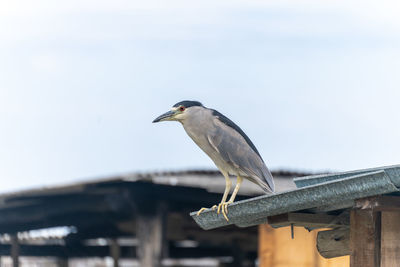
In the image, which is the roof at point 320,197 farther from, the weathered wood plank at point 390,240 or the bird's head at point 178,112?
the bird's head at point 178,112

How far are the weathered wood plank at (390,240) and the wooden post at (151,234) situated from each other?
5.47 metres

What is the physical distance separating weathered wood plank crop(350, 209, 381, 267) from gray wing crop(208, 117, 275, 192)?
137 centimetres

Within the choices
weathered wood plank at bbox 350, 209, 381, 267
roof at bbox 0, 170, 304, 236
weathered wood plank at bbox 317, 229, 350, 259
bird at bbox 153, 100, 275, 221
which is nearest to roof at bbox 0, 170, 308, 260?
roof at bbox 0, 170, 304, 236

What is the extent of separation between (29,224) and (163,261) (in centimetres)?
359

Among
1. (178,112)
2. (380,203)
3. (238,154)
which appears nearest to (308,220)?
(380,203)

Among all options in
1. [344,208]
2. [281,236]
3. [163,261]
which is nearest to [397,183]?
[344,208]

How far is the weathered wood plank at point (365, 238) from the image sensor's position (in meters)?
→ 5.16

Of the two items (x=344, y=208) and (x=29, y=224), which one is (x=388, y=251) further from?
(x=29, y=224)

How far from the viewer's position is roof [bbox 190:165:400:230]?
4625mm

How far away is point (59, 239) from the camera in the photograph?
15.4m

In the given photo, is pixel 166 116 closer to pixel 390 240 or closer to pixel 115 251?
pixel 390 240

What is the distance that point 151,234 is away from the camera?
1059 centimetres

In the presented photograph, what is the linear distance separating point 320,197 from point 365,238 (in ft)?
1.67

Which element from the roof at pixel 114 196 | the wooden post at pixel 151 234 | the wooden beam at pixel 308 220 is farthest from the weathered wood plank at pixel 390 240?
the wooden post at pixel 151 234
